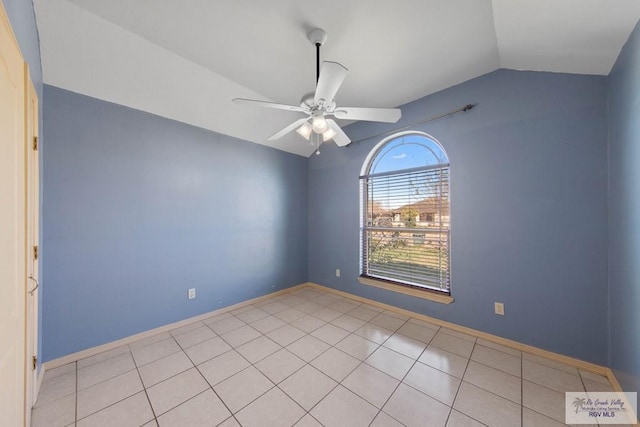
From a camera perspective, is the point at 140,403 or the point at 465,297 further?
the point at 465,297

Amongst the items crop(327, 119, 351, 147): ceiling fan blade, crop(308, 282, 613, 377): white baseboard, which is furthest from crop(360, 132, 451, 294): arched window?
crop(327, 119, 351, 147): ceiling fan blade

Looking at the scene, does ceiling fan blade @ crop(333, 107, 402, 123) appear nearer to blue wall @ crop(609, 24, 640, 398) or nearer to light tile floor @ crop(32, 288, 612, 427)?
blue wall @ crop(609, 24, 640, 398)

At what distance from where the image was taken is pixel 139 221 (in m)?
2.35

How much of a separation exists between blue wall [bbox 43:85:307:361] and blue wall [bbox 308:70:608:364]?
2.46 meters

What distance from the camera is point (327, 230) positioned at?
12.5 ft

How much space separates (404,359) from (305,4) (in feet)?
9.66

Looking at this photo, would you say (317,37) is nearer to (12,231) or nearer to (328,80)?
(328,80)

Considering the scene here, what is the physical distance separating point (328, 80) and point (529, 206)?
2148 millimetres

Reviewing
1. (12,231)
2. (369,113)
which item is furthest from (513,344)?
(12,231)

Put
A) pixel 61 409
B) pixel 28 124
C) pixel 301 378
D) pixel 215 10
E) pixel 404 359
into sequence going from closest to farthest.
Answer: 1. pixel 28 124
2. pixel 61 409
3. pixel 215 10
4. pixel 301 378
5. pixel 404 359

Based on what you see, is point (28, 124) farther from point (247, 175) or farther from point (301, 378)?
point (301, 378)

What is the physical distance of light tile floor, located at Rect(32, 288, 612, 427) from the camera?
1.45 m

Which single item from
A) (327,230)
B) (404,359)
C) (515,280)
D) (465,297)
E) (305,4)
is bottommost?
(404,359)

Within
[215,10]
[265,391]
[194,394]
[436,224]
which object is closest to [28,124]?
[215,10]
